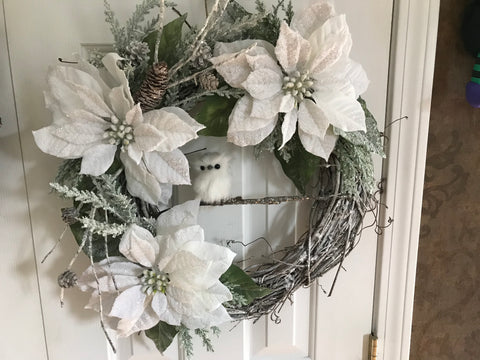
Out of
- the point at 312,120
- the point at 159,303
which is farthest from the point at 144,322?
the point at 312,120

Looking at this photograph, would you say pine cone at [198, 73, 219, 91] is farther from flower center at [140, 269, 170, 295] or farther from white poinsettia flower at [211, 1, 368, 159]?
flower center at [140, 269, 170, 295]

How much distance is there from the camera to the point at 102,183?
895 millimetres

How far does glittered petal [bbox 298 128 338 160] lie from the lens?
0.88 metres

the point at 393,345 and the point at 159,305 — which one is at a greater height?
the point at 159,305

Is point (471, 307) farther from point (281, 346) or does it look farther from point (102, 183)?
point (102, 183)

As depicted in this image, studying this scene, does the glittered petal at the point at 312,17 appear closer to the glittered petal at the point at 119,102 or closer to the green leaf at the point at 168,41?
the green leaf at the point at 168,41

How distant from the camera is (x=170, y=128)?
2.73ft

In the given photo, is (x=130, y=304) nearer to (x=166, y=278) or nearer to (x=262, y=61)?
(x=166, y=278)

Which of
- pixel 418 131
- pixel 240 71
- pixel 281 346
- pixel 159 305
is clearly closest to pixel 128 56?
pixel 240 71

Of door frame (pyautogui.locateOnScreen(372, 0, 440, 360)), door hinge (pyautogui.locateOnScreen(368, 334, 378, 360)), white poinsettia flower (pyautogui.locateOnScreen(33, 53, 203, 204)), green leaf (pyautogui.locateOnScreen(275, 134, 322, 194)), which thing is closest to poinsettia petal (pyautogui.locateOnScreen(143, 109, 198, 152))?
white poinsettia flower (pyautogui.locateOnScreen(33, 53, 203, 204))

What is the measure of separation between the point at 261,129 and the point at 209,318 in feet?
1.22

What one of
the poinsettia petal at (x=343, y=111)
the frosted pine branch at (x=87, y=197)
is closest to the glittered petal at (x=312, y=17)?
the poinsettia petal at (x=343, y=111)

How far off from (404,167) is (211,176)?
440mm

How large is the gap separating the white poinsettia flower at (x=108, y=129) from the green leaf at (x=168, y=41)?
0.28 ft
